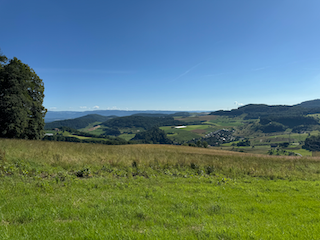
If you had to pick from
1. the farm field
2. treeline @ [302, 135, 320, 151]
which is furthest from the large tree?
treeline @ [302, 135, 320, 151]

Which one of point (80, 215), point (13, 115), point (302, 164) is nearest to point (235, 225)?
point (80, 215)

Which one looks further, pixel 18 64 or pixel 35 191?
pixel 18 64

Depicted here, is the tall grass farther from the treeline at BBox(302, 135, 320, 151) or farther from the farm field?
the treeline at BBox(302, 135, 320, 151)

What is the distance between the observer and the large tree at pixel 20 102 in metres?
27.3

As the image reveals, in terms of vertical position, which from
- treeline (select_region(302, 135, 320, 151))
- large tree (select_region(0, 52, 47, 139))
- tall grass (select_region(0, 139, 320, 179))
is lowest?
treeline (select_region(302, 135, 320, 151))

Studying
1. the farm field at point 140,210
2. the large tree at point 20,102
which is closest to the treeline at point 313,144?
the farm field at point 140,210

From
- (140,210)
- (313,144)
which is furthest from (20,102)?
(313,144)

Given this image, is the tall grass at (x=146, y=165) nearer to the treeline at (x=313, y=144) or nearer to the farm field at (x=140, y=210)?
the farm field at (x=140, y=210)

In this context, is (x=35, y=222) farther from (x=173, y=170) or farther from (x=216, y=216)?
(x=173, y=170)

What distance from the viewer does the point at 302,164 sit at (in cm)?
2033

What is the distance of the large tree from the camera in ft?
89.5

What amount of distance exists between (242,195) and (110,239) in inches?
305

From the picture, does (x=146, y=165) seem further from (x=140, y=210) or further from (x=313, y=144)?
(x=313, y=144)

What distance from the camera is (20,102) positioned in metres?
28.9
